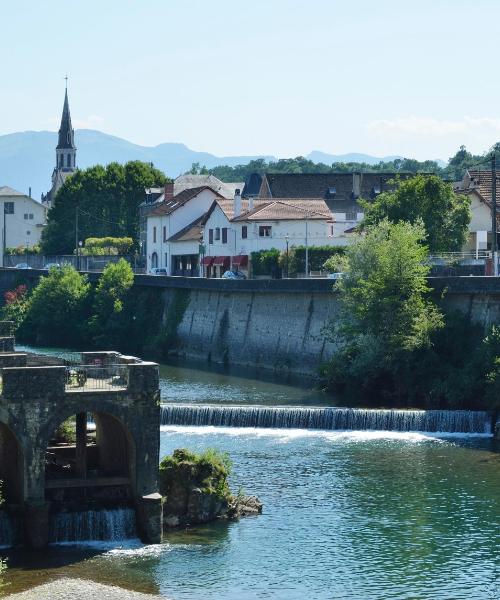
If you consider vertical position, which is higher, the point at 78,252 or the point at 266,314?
the point at 78,252

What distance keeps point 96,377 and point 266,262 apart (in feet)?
200

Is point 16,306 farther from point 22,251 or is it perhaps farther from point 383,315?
point 383,315

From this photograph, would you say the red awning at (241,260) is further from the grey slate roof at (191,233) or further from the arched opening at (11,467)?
the arched opening at (11,467)

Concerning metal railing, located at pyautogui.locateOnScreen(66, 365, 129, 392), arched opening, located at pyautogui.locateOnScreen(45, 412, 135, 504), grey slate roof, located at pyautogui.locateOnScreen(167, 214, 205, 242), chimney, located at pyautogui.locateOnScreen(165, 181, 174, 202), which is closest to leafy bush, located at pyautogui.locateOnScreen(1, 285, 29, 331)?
grey slate roof, located at pyautogui.locateOnScreen(167, 214, 205, 242)

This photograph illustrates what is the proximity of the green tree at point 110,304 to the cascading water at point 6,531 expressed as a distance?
61.8 meters

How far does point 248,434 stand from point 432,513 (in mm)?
15760

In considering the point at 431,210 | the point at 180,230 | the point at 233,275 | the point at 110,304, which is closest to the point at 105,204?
the point at 180,230

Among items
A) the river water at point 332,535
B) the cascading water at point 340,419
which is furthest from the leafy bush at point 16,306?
the river water at point 332,535

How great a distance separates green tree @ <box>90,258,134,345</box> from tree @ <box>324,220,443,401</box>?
31.6 metres

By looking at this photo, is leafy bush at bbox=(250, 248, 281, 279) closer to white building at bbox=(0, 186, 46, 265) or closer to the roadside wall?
the roadside wall

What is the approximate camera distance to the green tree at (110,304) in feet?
338

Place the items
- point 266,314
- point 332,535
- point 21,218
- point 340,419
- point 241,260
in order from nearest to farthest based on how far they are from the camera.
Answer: point 332,535 < point 340,419 < point 266,314 < point 241,260 < point 21,218

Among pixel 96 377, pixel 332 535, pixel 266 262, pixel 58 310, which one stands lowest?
pixel 332 535

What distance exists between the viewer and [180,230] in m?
121
